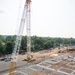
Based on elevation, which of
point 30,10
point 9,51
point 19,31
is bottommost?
point 9,51

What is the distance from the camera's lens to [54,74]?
28859 millimetres

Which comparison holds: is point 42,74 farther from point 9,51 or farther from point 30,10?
point 9,51

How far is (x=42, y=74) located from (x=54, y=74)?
2.58 meters

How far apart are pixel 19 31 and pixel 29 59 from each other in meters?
13.8

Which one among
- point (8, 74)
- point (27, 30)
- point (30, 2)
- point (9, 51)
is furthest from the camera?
point (9, 51)

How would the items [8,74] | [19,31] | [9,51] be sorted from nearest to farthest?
[8,74]
[19,31]
[9,51]

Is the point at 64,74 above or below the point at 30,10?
below

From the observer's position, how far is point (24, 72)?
97.3 ft

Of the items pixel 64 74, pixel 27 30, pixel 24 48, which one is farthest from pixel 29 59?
pixel 24 48

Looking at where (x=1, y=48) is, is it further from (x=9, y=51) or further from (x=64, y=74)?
(x=64, y=74)

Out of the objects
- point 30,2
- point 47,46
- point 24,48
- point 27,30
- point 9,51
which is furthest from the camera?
point 47,46

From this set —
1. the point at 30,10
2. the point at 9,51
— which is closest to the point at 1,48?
the point at 9,51

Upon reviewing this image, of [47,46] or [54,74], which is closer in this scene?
[54,74]

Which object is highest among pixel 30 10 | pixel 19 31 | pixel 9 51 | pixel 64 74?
pixel 30 10
